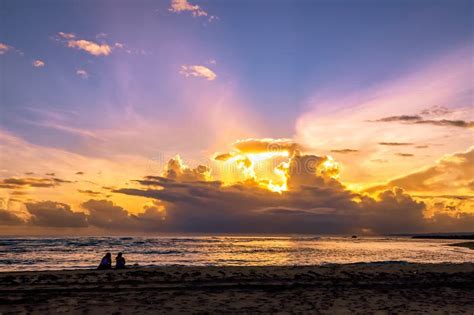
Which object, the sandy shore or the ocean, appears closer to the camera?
the sandy shore

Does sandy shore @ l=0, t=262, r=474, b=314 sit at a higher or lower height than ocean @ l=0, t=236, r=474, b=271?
higher

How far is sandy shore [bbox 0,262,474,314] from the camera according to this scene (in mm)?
12766

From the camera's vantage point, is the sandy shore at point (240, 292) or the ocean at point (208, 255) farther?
the ocean at point (208, 255)

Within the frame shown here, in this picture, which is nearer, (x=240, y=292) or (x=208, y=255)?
(x=240, y=292)

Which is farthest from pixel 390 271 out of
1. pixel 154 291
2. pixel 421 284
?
pixel 154 291

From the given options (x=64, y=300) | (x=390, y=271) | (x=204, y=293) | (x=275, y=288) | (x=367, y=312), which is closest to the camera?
(x=367, y=312)

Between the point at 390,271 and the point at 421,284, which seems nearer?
the point at 421,284

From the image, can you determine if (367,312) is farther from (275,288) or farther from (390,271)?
(390,271)

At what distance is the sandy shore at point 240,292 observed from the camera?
503 inches

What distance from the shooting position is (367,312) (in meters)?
12.2

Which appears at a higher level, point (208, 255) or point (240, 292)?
point (240, 292)

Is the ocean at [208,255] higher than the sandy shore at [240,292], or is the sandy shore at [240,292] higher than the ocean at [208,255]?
the sandy shore at [240,292]

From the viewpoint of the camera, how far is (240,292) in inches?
624

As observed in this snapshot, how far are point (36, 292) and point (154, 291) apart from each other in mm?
4753
